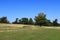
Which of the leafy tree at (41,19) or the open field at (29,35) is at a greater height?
the leafy tree at (41,19)

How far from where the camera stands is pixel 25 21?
96875 millimetres

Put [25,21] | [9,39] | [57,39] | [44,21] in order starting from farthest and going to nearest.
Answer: [25,21]
[44,21]
[57,39]
[9,39]

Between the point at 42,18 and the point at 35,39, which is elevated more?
the point at 42,18

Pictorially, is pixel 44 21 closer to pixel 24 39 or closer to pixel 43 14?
pixel 43 14

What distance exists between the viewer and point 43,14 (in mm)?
70062

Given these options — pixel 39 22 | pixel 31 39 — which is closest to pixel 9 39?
pixel 31 39

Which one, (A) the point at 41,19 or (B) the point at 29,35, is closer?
(B) the point at 29,35

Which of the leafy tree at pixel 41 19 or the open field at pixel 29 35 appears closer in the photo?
the open field at pixel 29 35

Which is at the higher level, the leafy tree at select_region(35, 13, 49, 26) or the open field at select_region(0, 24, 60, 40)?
the leafy tree at select_region(35, 13, 49, 26)

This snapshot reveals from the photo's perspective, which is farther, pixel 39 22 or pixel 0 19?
pixel 0 19

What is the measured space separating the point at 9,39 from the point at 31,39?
1.96 meters

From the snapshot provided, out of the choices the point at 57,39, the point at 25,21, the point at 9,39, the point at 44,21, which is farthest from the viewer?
the point at 25,21

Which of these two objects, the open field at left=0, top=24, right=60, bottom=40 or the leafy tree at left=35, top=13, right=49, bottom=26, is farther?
the leafy tree at left=35, top=13, right=49, bottom=26

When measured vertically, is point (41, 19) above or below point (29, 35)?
above
